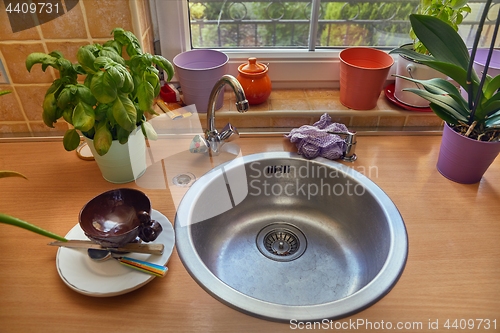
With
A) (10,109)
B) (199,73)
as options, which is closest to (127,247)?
(199,73)

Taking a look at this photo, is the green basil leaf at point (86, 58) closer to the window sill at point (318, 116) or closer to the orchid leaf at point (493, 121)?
the window sill at point (318, 116)

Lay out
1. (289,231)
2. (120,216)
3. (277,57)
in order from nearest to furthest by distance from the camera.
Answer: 1. (120,216)
2. (289,231)
3. (277,57)

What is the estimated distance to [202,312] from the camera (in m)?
0.63

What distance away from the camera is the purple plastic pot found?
1.01 m

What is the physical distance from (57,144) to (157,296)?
1.92 feet

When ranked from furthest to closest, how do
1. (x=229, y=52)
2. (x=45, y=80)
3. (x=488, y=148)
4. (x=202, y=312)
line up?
(x=229, y=52)
(x=45, y=80)
(x=488, y=148)
(x=202, y=312)

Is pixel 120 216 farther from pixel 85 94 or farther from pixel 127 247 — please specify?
pixel 85 94

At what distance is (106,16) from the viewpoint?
900 mm

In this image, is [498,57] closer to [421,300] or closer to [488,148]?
[488,148]

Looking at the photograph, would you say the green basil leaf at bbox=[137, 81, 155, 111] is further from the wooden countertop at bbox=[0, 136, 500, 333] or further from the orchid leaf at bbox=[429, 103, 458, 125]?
the orchid leaf at bbox=[429, 103, 458, 125]

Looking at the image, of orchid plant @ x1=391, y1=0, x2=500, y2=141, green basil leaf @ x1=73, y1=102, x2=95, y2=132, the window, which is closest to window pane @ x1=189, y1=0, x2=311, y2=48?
the window

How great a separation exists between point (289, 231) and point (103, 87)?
580 mm

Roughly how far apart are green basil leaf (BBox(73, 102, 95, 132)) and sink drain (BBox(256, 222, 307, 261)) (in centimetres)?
50

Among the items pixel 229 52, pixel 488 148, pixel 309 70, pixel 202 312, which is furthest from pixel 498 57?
pixel 202 312
